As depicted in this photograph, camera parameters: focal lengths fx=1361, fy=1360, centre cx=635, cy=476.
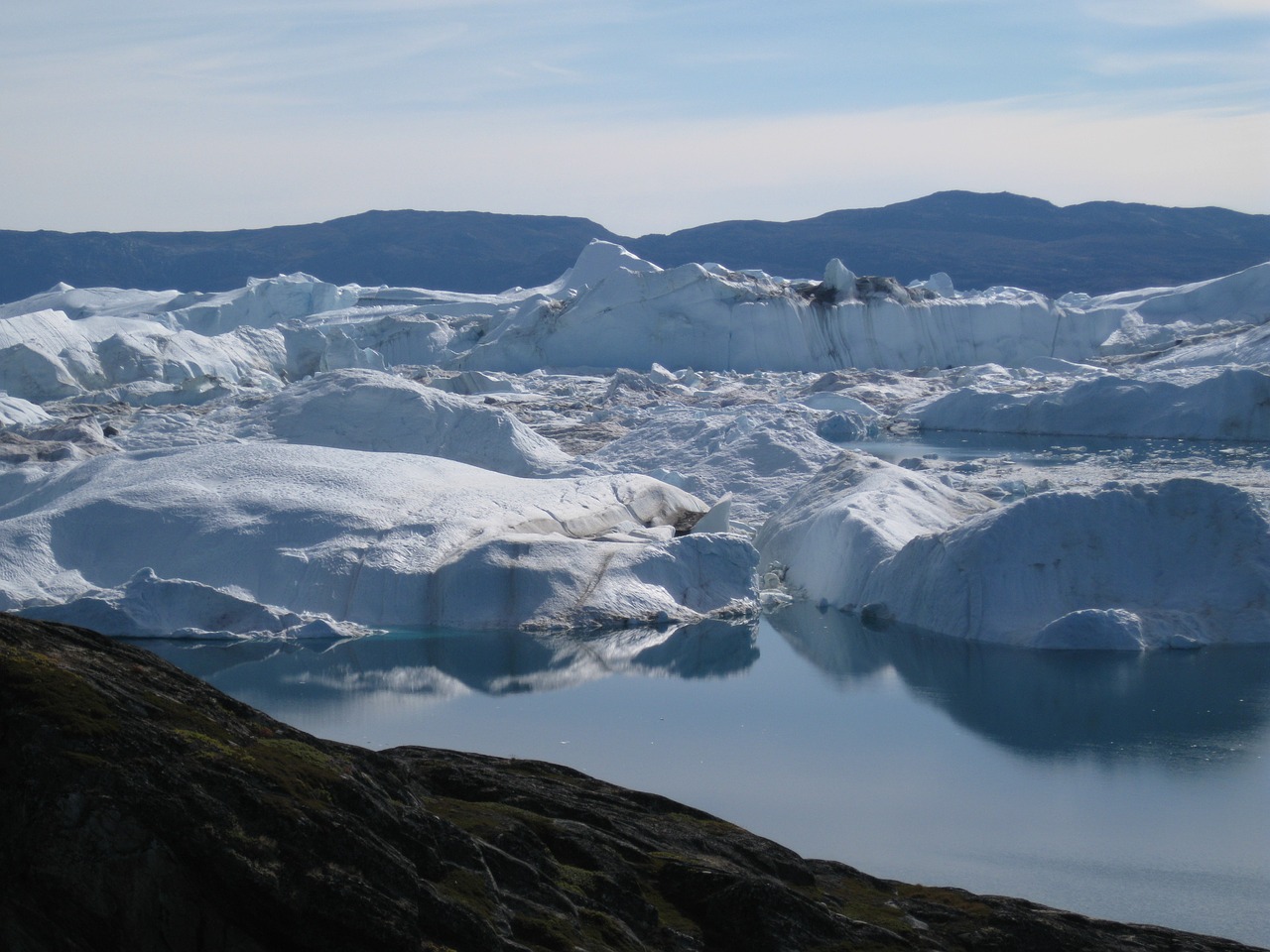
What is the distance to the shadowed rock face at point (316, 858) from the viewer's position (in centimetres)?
316

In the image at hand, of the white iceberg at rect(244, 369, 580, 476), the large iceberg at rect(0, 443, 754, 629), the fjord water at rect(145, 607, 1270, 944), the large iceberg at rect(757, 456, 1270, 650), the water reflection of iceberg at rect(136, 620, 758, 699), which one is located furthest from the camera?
the white iceberg at rect(244, 369, 580, 476)

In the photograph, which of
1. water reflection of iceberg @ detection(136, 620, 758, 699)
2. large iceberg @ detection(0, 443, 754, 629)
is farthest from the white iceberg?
water reflection of iceberg @ detection(136, 620, 758, 699)

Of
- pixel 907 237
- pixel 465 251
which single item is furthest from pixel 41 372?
pixel 907 237

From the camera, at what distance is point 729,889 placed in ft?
14.3

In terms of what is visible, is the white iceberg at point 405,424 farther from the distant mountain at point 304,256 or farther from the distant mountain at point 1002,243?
the distant mountain at point 304,256

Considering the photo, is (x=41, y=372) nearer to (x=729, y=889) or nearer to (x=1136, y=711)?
(x=1136, y=711)

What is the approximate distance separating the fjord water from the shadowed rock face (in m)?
1.59

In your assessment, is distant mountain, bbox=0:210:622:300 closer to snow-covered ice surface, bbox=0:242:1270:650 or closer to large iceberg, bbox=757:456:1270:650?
snow-covered ice surface, bbox=0:242:1270:650

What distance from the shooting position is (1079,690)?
9.74 metres

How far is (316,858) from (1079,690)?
7507 millimetres

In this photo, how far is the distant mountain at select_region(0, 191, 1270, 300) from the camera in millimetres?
77750

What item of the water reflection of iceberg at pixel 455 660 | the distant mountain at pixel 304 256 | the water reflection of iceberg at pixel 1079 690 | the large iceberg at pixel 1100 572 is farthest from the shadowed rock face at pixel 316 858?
the distant mountain at pixel 304 256

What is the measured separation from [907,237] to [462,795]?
8788 centimetres

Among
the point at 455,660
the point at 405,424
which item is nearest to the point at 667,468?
the point at 405,424
